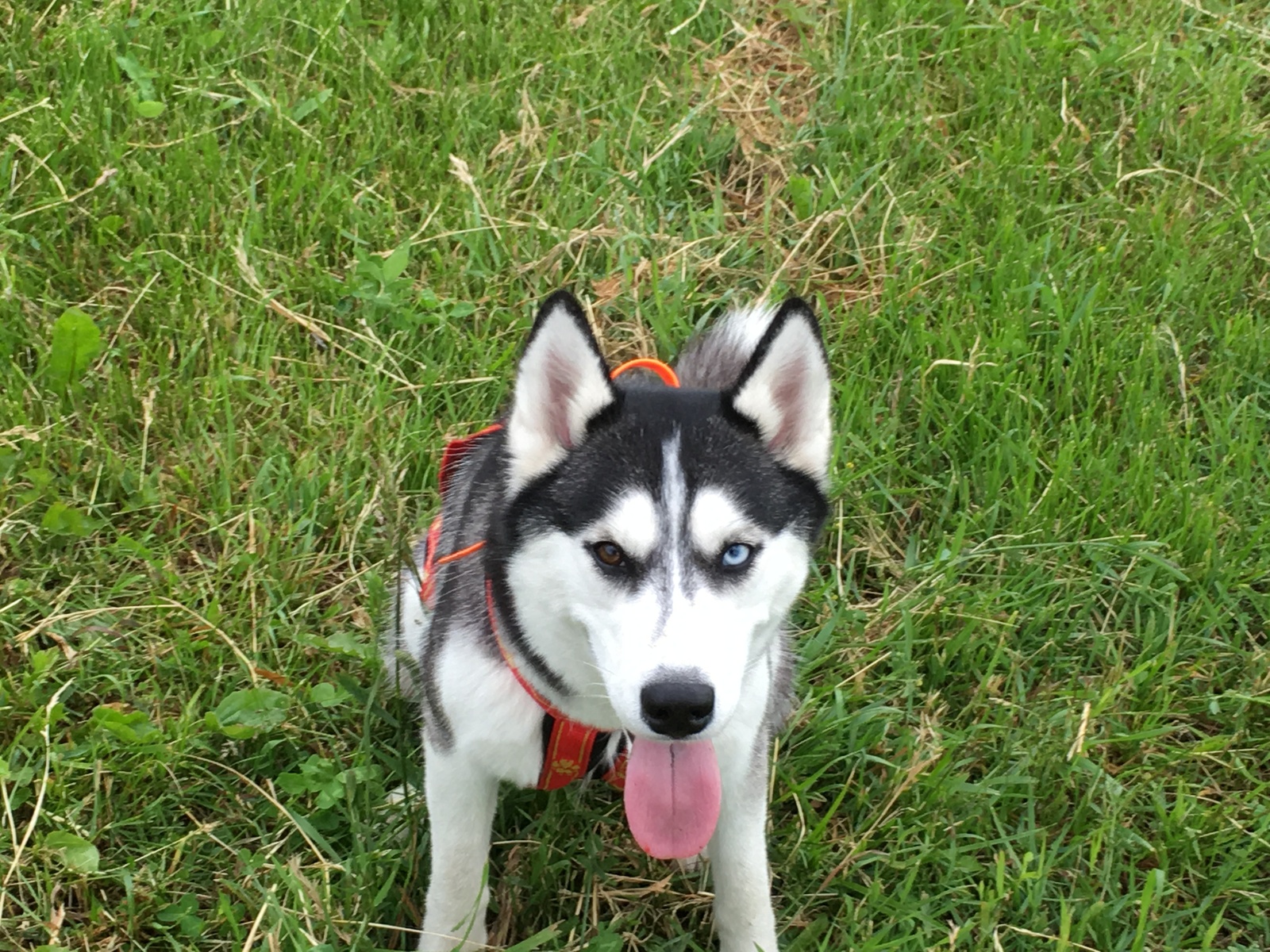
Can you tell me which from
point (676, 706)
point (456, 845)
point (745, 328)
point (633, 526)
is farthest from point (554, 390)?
point (456, 845)

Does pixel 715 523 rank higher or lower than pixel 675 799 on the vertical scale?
higher

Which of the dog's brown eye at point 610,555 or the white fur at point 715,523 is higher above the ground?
the white fur at point 715,523

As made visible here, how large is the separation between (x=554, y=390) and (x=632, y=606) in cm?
55

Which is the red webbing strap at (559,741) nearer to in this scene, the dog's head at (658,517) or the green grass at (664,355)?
the dog's head at (658,517)

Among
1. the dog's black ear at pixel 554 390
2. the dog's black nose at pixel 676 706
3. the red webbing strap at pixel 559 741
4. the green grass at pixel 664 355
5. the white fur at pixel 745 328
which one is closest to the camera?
the dog's black nose at pixel 676 706

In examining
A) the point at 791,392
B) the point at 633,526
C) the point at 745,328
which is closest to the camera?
the point at 633,526

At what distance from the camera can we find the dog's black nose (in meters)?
2.33

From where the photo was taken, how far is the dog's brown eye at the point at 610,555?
252 centimetres

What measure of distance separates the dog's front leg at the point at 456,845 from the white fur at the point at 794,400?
3.25 ft

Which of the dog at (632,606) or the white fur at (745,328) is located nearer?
the dog at (632,606)

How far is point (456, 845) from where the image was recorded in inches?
112

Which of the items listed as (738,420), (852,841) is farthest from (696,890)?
(738,420)

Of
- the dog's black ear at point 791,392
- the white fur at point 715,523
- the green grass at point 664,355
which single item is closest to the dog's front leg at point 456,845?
the green grass at point 664,355

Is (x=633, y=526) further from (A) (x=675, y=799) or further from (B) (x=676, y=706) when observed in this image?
(A) (x=675, y=799)
